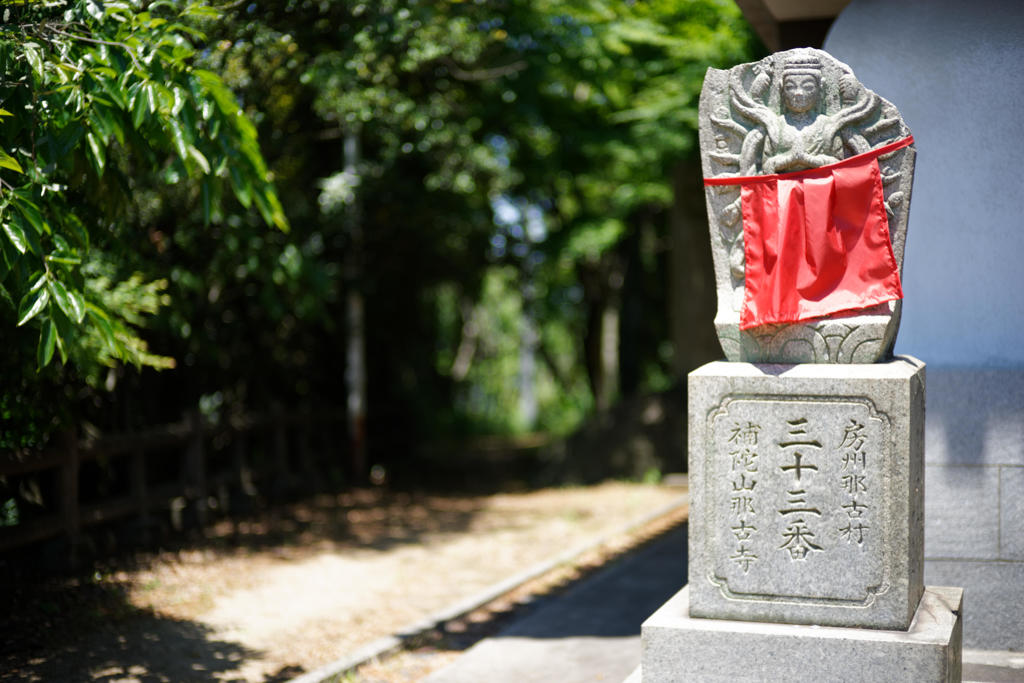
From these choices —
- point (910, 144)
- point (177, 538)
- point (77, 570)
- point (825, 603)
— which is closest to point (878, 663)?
point (825, 603)

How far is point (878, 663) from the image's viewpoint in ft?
14.4

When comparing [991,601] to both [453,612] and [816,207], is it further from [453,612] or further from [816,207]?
[453,612]

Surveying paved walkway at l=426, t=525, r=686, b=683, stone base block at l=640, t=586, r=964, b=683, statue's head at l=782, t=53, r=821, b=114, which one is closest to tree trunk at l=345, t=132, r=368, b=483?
paved walkway at l=426, t=525, r=686, b=683

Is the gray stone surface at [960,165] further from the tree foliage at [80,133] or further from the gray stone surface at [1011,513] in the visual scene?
the tree foliage at [80,133]

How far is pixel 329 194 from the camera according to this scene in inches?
457

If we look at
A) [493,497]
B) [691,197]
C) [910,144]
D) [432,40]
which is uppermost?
[432,40]

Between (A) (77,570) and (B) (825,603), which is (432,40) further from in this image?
(B) (825,603)

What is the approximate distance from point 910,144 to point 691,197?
9751 mm

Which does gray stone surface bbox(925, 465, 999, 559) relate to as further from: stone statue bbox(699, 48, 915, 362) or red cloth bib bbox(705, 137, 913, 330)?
red cloth bib bbox(705, 137, 913, 330)

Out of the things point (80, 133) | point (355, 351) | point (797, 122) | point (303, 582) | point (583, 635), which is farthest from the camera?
point (355, 351)

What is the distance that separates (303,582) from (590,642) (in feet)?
9.56

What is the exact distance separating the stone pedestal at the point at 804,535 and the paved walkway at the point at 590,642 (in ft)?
4.71

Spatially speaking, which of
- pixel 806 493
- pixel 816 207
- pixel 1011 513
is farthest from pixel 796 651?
pixel 1011 513

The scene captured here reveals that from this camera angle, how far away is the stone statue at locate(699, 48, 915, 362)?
15.4 feet
